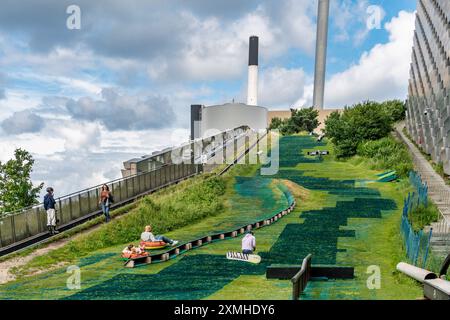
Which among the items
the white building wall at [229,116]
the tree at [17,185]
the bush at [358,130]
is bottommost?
the tree at [17,185]

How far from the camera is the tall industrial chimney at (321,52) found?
9812 centimetres

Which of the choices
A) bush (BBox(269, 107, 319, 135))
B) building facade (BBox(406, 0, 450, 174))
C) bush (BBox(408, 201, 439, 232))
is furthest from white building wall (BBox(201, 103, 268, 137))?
bush (BBox(408, 201, 439, 232))

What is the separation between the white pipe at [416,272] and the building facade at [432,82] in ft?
74.0

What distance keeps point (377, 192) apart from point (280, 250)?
15.0 metres

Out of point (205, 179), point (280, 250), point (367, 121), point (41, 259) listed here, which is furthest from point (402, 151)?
point (41, 259)

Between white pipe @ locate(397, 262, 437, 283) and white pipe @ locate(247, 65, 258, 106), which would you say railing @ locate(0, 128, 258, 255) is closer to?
white pipe @ locate(397, 262, 437, 283)

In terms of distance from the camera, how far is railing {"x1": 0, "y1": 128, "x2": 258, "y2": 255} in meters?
17.5

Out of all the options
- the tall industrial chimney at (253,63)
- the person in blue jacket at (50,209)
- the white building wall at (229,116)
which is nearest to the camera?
the person in blue jacket at (50,209)

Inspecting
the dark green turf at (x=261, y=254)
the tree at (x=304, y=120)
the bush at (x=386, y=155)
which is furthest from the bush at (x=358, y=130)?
the tree at (x=304, y=120)

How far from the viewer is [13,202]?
1645 inches

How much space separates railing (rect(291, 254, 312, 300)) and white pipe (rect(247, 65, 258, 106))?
8277cm

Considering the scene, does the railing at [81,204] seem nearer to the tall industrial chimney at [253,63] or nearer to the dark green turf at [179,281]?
the dark green turf at [179,281]

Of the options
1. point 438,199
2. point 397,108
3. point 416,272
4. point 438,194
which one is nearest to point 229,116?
point 397,108
